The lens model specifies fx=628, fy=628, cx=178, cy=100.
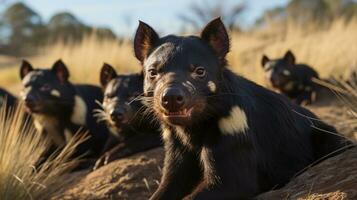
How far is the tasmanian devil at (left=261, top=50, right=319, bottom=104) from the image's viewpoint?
10453mm

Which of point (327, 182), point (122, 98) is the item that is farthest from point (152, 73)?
point (122, 98)

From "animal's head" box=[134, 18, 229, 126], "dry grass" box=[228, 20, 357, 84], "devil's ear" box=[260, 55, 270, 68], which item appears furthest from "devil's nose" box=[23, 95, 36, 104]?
"dry grass" box=[228, 20, 357, 84]

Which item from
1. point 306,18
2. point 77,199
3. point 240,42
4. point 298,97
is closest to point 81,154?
point 77,199

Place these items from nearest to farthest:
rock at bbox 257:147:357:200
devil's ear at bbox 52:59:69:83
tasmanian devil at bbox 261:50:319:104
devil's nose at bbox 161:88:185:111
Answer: devil's nose at bbox 161:88:185:111, rock at bbox 257:147:357:200, devil's ear at bbox 52:59:69:83, tasmanian devil at bbox 261:50:319:104

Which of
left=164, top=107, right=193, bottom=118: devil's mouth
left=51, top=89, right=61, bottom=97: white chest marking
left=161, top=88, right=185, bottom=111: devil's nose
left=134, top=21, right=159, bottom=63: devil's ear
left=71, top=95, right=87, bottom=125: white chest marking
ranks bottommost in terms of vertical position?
left=71, top=95, right=87, bottom=125: white chest marking

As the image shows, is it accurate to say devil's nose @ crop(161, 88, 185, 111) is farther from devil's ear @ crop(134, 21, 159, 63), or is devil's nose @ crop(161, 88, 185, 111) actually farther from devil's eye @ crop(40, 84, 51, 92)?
devil's eye @ crop(40, 84, 51, 92)

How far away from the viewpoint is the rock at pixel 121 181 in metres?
5.73

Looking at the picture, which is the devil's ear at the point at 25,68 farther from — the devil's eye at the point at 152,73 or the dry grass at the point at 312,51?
the dry grass at the point at 312,51

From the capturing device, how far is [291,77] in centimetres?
1061

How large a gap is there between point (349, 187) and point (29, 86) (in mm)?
4848

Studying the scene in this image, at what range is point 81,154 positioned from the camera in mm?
7594

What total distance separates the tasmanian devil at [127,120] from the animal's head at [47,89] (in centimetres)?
119

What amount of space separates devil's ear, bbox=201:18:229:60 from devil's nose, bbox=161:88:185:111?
675 mm

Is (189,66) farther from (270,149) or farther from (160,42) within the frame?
(270,149)
